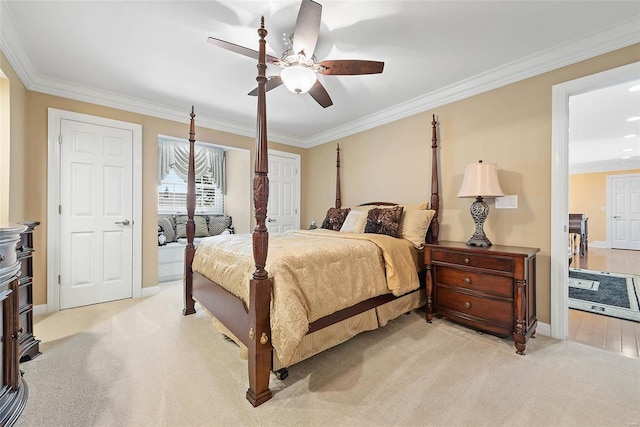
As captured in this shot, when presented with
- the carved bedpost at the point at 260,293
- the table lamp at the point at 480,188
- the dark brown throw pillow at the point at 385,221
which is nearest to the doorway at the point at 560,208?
the table lamp at the point at 480,188

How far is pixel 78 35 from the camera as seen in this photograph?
215 cm

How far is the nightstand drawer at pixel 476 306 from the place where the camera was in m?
2.16

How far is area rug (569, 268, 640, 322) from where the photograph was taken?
111 inches

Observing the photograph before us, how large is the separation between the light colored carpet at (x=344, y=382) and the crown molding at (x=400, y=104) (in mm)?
2418

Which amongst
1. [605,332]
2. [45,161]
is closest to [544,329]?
[605,332]

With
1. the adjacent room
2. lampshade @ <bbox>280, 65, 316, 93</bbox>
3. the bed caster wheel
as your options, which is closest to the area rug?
the adjacent room

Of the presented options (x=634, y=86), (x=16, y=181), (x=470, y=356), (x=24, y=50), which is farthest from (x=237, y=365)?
(x=634, y=86)

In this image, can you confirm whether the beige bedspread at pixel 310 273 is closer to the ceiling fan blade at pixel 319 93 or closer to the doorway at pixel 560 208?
the doorway at pixel 560 208

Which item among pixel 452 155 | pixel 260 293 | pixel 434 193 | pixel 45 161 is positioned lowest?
pixel 260 293

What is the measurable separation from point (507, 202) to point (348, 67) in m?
2.00

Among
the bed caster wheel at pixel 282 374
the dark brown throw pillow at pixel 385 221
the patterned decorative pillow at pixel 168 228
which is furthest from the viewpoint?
the patterned decorative pillow at pixel 168 228

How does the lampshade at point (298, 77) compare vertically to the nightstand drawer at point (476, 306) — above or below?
above

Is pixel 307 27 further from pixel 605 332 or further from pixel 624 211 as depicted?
pixel 624 211

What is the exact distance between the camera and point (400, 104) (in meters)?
3.44
